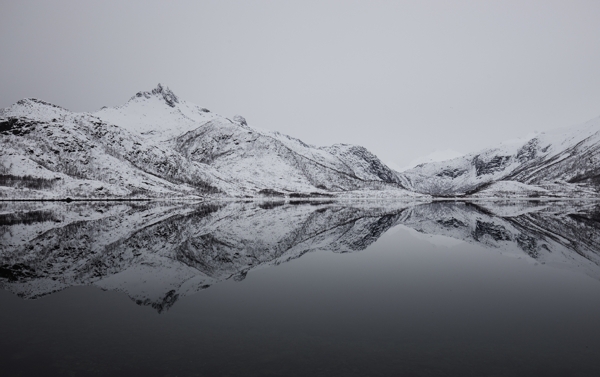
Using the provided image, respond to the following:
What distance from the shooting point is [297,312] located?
754 inches

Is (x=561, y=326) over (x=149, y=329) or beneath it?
over

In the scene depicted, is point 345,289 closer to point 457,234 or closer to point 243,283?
point 243,283

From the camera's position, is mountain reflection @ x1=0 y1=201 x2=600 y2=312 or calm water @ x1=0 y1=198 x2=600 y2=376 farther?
mountain reflection @ x1=0 y1=201 x2=600 y2=312

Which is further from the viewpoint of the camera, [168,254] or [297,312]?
[168,254]

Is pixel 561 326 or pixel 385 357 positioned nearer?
pixel 385 357

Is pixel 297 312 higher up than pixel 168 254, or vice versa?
pixel 297 312

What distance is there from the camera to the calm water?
13516 mm

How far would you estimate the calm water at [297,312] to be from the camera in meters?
13.5

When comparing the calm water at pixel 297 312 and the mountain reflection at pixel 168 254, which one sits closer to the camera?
the calm water at pixel 297 312

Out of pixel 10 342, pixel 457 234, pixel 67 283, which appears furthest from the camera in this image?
pixel 457 234

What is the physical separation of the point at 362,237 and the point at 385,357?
125ft

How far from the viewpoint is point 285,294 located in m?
22.6

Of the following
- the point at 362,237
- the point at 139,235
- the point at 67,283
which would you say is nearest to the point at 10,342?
the point at 67,283

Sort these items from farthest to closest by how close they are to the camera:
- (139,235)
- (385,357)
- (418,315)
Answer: (139,235), (418,315), (385,357)
